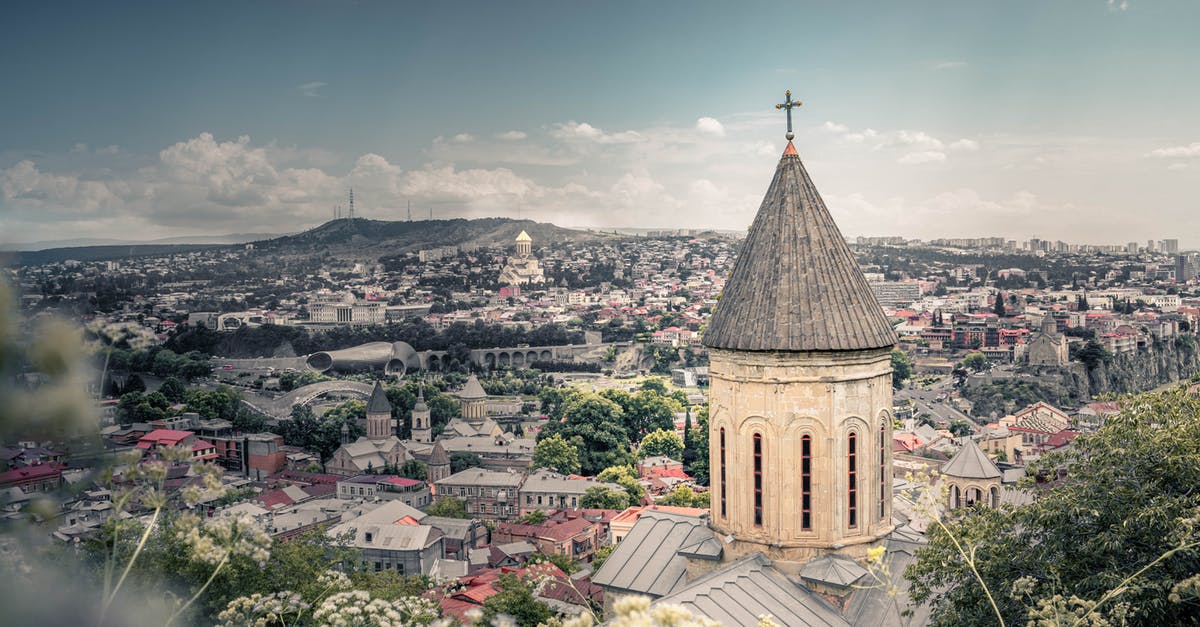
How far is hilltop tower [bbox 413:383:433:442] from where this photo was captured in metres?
51.8

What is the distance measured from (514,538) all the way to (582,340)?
2132 inches

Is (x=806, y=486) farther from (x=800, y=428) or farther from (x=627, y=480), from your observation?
(x=627, y=480)

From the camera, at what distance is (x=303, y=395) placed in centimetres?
5278

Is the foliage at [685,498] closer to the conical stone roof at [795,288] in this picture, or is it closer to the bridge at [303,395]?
the conical stone roof at [795,288]

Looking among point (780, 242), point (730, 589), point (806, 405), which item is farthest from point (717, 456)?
point (780, 242)

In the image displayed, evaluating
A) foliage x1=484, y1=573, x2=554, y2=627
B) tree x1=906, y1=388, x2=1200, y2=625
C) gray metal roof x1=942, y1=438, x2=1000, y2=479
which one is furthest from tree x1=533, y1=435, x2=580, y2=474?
tree x1=906, y1=388, x2=1200, y2=625

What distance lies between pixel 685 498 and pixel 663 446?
14.5 m

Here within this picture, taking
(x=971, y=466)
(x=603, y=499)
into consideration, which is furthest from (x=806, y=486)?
(x=603, y=499)

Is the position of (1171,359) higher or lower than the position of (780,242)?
lower

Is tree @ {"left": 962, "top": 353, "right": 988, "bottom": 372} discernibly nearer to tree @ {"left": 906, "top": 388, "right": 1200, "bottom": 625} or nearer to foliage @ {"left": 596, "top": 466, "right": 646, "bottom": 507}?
foliage @ {"left": 596, "top": 466, "right": 646, "bottom": 507}

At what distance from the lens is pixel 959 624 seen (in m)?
7.28

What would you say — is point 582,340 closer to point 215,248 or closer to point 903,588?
point 215,248

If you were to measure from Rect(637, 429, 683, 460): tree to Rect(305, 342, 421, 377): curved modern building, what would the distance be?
28.0m

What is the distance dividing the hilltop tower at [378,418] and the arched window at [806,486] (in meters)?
41.1
